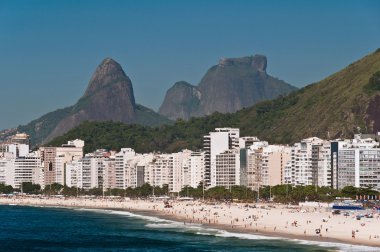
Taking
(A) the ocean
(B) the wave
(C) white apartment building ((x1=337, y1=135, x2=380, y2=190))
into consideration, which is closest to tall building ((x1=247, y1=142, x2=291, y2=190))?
(C) white apartment building ((x1=337, y1=135, x2=380, y2=190))

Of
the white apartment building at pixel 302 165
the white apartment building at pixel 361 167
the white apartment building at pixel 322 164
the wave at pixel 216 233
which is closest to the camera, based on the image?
the wave at pixel 216 233

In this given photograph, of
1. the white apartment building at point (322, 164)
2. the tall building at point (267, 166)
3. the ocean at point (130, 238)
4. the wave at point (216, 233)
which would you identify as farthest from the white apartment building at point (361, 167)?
the ocean at point (130, 238)

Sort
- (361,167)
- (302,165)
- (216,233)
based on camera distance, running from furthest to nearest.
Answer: (302,165) < (361,167) < (216,233)

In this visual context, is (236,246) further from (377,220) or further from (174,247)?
(377,220)

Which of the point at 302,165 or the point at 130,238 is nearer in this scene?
the point at 130,238

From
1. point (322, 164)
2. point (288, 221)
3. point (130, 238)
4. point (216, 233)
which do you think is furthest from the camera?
point (322, 164)

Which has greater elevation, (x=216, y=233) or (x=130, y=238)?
(x=216, y=233)

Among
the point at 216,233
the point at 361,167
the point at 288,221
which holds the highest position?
the point at 361,167

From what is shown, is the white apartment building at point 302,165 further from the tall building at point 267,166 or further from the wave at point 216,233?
the wave at point 216,233

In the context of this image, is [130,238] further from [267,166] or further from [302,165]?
[267,166]

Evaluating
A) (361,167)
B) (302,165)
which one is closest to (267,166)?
(302,165)
